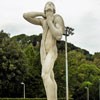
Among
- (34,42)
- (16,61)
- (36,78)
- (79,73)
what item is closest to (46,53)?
(16,61)

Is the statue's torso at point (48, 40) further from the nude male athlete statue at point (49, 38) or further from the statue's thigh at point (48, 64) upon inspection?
the statue's thigh at point (48, 64)

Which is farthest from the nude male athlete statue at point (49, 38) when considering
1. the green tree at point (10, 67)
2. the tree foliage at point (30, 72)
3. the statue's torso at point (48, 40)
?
the green tree at point (10, 67)

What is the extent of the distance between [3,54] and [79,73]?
28105 mm

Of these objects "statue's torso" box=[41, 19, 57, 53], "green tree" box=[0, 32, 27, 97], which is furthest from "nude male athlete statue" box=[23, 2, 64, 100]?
"green tree" box=[0, 32, 27, 97]

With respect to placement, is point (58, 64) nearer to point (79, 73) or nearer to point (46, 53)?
point (79, 73)

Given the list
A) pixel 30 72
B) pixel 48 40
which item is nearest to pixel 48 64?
pixel 48 40

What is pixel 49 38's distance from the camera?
12.1m

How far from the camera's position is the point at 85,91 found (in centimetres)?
9225

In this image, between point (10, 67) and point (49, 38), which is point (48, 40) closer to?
point (49, 38)

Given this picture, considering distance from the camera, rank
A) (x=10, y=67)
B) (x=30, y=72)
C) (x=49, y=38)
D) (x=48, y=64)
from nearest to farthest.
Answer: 1. (x=48, y=64)
2. (x=49, y=38)
3. (x=10, y=67)
4. (x=30, y=72)

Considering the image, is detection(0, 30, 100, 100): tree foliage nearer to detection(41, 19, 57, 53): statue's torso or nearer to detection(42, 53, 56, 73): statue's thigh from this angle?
detection(41, 19, 57, 53): statue's torso

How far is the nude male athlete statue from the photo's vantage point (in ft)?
38.5

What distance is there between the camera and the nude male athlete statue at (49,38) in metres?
11.7

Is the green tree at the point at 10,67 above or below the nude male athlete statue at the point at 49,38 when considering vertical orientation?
above
